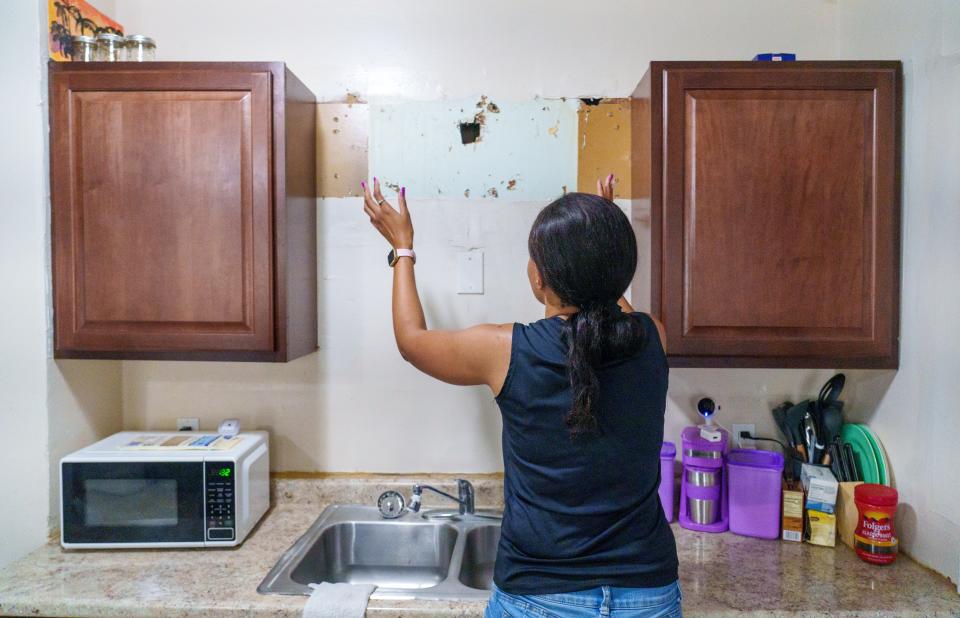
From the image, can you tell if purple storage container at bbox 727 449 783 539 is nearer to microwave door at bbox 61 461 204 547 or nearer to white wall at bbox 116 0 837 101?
white wall at bbox 116 0 837 101

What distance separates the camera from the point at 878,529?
4.93 ft

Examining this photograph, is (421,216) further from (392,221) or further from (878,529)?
(878,529)

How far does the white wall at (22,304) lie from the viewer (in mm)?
1574

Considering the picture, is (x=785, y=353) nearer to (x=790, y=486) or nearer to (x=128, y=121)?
(x=790, y=486)

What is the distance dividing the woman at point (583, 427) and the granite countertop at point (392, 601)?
0.30 metres

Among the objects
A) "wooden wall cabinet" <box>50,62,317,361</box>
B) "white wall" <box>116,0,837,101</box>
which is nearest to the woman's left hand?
"wooden wall cabinet" <box>50,62,317,361</box>

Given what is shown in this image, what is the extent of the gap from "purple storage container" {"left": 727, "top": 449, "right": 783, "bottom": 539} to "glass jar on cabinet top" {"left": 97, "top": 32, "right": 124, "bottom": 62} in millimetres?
2038

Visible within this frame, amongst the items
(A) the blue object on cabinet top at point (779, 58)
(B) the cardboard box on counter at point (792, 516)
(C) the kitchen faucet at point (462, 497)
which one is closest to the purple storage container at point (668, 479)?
(B) the cardboard box on counter at point (792, 516)

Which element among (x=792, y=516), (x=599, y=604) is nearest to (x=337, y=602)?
(x=599, y=604)

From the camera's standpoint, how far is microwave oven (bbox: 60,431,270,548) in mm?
1564

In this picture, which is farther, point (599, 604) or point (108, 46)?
point (108, 46)

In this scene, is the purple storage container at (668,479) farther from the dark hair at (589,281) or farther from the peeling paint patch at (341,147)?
the peeling paint patch at (341,147)

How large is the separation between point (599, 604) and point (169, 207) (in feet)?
4.47

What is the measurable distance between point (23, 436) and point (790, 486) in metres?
2.09
